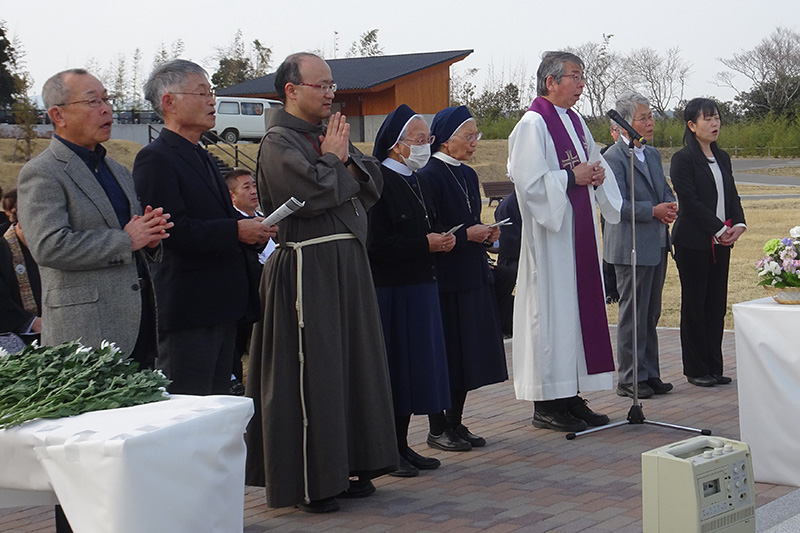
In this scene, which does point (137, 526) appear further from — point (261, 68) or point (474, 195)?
point (261, 68)

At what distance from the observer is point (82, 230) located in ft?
14.0

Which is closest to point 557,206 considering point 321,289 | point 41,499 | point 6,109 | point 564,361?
point 564,361

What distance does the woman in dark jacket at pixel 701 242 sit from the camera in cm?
780

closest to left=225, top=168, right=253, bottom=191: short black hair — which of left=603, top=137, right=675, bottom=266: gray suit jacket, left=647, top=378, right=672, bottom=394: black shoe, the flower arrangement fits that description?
left=603, top=137, right=675, bottom=266: gray suit jacket

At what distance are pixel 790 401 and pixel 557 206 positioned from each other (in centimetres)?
189

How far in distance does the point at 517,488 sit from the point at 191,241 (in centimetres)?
211

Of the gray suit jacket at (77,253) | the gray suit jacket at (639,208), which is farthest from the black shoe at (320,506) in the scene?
the gray suit jacket at (639,208)

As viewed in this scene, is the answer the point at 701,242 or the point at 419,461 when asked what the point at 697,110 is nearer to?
the point at 701,242

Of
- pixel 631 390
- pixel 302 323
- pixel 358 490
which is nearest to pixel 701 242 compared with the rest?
pixel 631 390

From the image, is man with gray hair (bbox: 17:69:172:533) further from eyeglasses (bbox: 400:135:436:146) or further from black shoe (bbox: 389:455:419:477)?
eyeglasses (bbox: 400:135:436:146)

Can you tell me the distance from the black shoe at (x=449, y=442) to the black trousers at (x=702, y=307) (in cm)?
250

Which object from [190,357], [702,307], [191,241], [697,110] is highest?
[697,110]

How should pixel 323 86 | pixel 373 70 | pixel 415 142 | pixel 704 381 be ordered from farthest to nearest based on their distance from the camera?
pixel 373 70
pixel 704 381
pixel 415 142
pixel 323 86

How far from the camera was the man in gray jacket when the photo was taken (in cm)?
415
